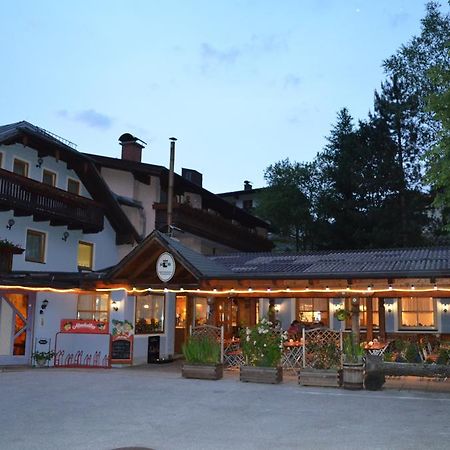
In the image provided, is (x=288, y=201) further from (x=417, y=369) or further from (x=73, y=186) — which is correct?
(x=417, y=369)

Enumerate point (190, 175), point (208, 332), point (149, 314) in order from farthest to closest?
point (190, 175), point (149, 314), point (208, 332)

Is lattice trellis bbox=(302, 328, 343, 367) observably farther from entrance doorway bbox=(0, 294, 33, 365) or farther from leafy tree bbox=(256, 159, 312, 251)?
leafy tree bbox=(256, 159, 312, 251)

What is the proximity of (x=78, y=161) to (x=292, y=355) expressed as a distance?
1173 cm

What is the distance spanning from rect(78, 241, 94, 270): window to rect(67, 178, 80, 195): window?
2.08m

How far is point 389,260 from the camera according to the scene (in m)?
17.5

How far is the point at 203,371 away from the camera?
1412 centimetres

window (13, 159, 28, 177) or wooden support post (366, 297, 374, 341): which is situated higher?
window (13, 159, 28, 177)

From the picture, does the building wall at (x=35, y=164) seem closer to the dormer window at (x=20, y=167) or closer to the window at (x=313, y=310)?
the dormer window at (x=20, y=167)

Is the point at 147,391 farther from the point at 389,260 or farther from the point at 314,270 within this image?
the point at 389,260

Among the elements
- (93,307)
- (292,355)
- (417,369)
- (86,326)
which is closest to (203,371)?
(292,355)

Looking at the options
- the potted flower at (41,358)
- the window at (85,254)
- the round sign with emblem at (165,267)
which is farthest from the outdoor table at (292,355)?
the window at (85,254)

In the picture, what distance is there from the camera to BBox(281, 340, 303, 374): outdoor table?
15.6 metres

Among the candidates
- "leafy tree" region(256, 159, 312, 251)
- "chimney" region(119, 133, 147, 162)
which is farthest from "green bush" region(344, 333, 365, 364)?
"leafy tree" region(256, 159, 312, 251)

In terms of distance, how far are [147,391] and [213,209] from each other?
886 inches
